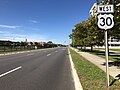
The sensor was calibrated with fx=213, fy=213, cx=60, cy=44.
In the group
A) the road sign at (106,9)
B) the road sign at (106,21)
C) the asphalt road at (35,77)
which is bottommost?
the asphalt road at (35,77)

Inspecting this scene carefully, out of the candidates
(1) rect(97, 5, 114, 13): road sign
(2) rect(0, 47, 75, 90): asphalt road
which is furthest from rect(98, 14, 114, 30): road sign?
(2) rect(0, 47, 75, 90): asphalt road

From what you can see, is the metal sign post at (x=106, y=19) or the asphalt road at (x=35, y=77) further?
the asphalt road at (x=35, y=77)

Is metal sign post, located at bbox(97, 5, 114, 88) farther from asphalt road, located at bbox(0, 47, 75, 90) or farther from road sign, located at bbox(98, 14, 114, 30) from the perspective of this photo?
asphalt road, located at bbox(0, 47, 75, 90)

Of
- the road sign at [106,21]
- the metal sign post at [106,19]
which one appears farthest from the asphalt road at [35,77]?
the road sign at [106,21]

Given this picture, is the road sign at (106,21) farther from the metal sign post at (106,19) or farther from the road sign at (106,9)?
the road sign at (106,9)

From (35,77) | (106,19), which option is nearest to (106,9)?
(106,19)

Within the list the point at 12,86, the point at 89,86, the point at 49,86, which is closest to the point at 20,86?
the point at 12,86

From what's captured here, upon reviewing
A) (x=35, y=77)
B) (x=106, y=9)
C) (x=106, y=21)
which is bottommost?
(x=35, y=77)

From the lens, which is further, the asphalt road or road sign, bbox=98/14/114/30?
the asphalt road

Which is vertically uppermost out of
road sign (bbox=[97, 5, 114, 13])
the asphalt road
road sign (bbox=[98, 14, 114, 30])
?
road sign (bbox=[97, 5, 114, 13])

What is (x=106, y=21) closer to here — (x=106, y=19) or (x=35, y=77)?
(x=106, y=19)

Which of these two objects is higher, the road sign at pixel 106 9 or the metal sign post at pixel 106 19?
the road sign at pixel 106 9

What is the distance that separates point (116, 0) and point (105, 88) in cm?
623

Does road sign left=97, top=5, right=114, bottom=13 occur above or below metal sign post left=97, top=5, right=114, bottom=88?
above
